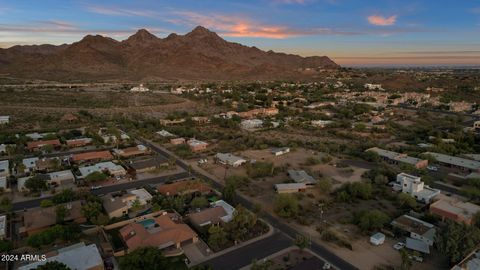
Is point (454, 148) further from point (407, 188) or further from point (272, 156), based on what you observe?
point (272, 156)

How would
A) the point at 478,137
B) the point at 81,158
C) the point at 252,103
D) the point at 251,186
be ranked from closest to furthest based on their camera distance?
the point at 251,186
the point at 81,158
the point at 478,137
the point at 252,103

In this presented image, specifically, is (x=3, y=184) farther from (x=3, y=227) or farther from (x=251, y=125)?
(x=251, y=125)

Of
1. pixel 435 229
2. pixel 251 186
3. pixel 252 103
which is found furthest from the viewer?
pixel 252 103

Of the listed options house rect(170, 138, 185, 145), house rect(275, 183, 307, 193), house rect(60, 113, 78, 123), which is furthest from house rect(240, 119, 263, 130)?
house rect(60, 113, 78, 123)

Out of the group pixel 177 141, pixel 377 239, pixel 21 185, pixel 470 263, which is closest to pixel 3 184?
pixel 21 185

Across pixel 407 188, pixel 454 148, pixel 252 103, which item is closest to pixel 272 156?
pixel 407 188

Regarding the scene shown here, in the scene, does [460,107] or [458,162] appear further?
[460,107]
